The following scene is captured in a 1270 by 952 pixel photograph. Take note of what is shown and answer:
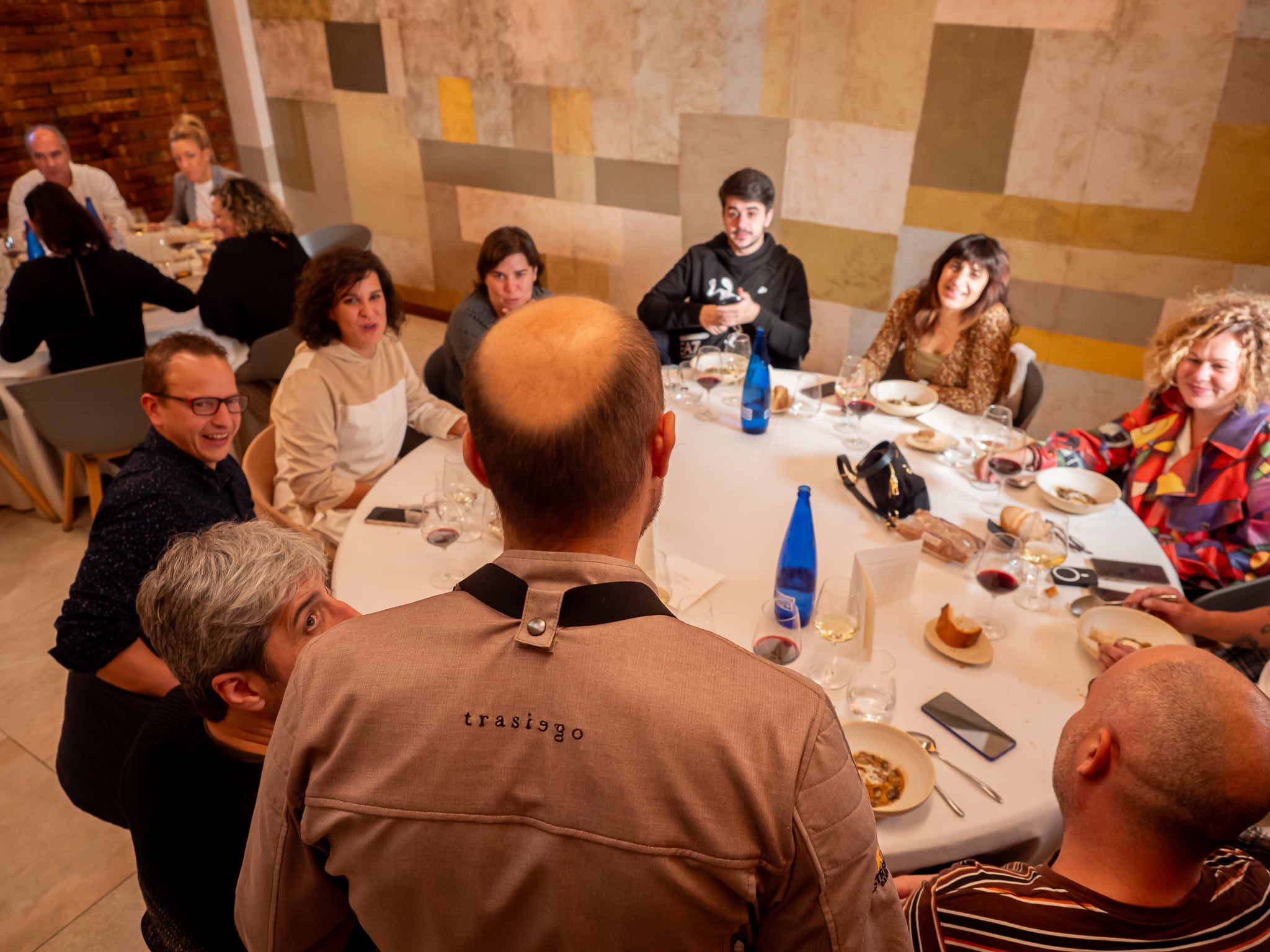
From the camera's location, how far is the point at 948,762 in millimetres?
1553

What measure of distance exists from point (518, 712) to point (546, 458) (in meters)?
0.24

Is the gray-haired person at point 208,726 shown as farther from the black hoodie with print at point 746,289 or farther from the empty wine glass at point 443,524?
the black hoodie with print at point 746,289

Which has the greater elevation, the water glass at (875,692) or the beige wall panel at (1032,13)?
the beige wall panel at (1032,13)

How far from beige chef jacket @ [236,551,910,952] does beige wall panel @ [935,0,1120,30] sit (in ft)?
12.6

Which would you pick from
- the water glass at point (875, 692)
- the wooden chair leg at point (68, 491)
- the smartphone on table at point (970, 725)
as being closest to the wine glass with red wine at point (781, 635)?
the water glass at point (875, 692)

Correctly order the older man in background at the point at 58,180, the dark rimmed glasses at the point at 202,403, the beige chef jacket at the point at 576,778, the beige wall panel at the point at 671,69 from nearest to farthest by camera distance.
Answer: the beige chef jacket at the point at 576,778, the dark rimmed glasses at the point at 202,403, the beige wall panel at the point at 671,69, the older man in background at the point at 58,180

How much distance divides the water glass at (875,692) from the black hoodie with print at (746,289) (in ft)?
7.43

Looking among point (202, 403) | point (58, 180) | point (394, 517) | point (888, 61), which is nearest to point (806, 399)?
point (394, 517)

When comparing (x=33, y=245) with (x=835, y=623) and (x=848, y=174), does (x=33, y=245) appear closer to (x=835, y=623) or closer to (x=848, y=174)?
(x=848, y=174)

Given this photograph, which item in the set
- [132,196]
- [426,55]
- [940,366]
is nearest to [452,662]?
[940,366]

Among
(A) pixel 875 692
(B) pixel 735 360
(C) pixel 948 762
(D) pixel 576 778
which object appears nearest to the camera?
(D) pixel 576 778

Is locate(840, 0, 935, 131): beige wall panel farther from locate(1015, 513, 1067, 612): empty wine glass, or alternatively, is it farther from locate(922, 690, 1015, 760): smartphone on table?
locate(922, 690, 1015, 760): smartphone on table

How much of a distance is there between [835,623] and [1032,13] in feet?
10.5

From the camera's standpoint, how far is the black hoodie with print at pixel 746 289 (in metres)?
3.80
